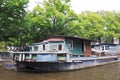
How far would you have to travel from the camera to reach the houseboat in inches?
890

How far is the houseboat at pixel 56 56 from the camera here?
22609mm

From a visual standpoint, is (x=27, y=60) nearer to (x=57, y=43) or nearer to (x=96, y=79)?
(x=57, y=43)

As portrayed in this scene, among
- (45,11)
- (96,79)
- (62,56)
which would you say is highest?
(45,11)

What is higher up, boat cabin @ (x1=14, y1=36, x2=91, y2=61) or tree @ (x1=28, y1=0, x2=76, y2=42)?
tree @ (x1=28, y1=0, x2=76, y2=42)

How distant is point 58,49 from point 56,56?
372 centimetres

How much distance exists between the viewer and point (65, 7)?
1506 inches

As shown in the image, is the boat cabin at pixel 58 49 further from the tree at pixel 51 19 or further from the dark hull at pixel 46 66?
the tree at pixel 51 19

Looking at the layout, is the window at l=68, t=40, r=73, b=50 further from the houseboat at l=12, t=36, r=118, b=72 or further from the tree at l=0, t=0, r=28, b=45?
the tree at l=0, t=0, r=28, b=45

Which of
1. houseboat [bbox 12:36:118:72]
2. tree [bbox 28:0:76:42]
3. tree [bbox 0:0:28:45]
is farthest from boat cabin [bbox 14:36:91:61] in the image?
tree [bbox 28:0:76:42]

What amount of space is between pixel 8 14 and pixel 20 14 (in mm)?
1758

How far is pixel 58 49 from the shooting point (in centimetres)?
2628

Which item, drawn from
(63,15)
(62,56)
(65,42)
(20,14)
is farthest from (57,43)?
(63,15)

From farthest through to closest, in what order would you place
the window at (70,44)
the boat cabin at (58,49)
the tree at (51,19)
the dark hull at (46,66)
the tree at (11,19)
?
the tree at (51,19)
the tree at (11,19)
the window at (70,44)
the dark hull at (46,66)
the boat cabin at (58,49)

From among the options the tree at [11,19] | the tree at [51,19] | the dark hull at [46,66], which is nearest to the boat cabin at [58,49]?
the dark hull at [46,66]
